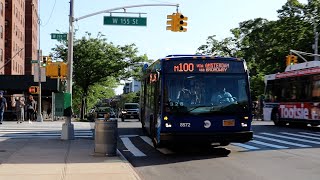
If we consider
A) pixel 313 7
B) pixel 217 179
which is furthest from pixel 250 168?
pixel 313 7

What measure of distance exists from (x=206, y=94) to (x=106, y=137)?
3.02 meters

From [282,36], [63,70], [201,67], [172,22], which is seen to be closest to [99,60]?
[282,36]

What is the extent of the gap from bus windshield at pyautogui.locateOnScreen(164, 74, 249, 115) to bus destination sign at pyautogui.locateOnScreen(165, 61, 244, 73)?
0.12 m

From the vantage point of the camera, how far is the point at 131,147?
16859mm

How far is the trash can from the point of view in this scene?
13484 mm

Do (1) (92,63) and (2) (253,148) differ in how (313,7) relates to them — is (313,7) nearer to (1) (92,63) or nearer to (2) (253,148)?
(1) (92,63)

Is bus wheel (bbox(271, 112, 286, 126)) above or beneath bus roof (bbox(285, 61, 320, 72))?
beneath

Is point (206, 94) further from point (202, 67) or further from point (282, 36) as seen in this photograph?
point (282, 36)

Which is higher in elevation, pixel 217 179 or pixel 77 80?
pixel 77 80

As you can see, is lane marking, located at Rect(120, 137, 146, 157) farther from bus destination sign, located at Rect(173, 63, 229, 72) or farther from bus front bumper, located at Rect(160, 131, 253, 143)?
bus destination sign, located at Rect(173, 63, 229, 72)

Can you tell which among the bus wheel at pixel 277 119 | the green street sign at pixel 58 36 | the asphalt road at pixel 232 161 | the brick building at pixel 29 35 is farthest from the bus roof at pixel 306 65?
the brick building at pixel 29 35

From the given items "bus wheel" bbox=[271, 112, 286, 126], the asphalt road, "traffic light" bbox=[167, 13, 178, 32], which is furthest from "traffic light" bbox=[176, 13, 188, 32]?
the asphalt road

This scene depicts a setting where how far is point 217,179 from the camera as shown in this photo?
10.2 metres

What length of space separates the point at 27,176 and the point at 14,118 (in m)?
30.8
